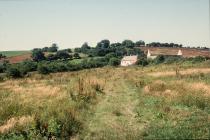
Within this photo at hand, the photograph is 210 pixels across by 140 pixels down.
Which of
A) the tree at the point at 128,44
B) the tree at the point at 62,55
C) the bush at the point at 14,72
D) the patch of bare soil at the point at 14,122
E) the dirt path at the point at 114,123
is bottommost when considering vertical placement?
the bush at the point at 14,72

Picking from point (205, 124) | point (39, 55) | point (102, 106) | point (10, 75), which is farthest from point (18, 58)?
point (205, 124)

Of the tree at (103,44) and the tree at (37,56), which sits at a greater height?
the tree at (103,44)

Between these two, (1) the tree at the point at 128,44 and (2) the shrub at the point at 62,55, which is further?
(1) the tree at the point at 128,44

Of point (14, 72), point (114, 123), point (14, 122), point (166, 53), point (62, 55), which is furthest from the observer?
point (166, 53)

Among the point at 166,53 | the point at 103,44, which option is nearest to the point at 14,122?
the point at 166,53

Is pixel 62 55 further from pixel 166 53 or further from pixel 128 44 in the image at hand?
pixel 128 44

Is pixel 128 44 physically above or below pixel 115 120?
above

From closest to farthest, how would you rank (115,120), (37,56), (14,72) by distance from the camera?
(115,120)
(14,72)
(37,56)

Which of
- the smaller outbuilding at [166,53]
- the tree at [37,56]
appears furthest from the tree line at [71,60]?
the smaller outbuilding at [166,53]

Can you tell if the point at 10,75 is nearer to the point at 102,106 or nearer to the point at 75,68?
the point at 75,68

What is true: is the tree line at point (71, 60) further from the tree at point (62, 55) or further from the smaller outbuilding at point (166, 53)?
the smaller outbuilding at point (166, 53)

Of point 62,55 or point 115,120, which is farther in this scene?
Result: point 62,55

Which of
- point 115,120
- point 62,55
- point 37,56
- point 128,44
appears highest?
point 128,44

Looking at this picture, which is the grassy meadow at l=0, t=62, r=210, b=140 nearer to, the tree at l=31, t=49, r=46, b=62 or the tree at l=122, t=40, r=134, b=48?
the tree at l=31, t=49, r=46, b=62
